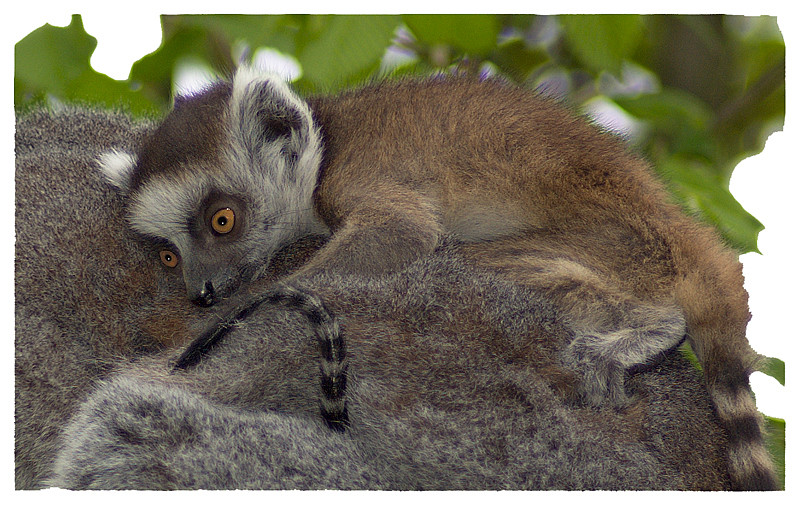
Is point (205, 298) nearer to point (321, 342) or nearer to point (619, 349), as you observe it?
point (321, 342)

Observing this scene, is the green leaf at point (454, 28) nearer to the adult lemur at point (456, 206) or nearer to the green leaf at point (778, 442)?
the adult lemur at point (456, 206)

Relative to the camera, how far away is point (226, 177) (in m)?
2.18

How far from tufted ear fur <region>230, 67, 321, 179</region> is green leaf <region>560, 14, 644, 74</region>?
826 millimetres

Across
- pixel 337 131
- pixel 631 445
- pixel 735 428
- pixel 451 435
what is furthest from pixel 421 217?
pixel 735 428

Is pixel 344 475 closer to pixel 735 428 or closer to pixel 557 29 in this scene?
pixel 735 428

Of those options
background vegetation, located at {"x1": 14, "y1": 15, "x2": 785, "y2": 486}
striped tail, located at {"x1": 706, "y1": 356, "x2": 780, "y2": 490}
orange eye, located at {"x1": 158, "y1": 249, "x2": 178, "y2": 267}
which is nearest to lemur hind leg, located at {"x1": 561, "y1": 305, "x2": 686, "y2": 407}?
striped tail, located at {"x1": 706, "y1": 356, "x2": 780, "y2": 490}

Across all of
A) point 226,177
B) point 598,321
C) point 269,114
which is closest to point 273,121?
point 269,114

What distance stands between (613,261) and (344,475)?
880 millimetres

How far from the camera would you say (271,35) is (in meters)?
2.20

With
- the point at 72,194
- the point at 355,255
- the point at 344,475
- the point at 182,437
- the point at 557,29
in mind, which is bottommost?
the point at 344,475

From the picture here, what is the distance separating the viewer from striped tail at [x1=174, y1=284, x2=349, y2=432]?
5.86 feet
